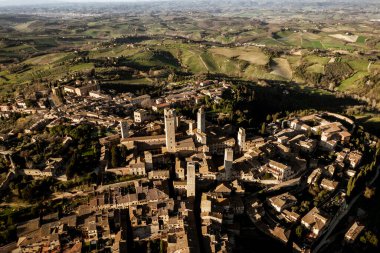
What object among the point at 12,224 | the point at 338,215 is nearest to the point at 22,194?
the point at 12,224

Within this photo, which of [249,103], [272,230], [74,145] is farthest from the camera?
[249,103]

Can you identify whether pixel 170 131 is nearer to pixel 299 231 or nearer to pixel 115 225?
pixel 115 225

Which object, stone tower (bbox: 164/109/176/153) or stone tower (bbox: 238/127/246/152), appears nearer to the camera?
stone tower (bbox: 164/109/176/153)

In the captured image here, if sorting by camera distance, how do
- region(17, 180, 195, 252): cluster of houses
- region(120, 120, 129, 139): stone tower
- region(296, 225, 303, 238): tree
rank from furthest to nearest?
1. region(120, 120, 129, 139): stone tower
2. region(296, 225, 303, 238): tree
3. region(17, 180, 195, 252): cluster of houses

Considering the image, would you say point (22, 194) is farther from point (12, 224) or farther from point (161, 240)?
point (161, 240)

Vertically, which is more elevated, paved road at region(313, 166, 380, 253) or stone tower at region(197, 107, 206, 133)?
stone tower at region(197, 107, 206, 133)

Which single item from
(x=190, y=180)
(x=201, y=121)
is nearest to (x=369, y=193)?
(x=201, y=121)

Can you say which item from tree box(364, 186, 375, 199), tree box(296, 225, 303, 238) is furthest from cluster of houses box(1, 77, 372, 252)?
tree box(364, 186, 375, 199)

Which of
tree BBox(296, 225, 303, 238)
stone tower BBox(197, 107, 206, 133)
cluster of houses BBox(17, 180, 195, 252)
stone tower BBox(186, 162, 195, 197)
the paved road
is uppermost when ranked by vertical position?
stone tower BBox(197, 107, 206, 133)

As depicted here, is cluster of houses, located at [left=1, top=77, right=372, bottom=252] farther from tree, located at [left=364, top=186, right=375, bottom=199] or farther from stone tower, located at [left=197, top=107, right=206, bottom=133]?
tree, located at [left=364, top=186, right=375, bottom=199]

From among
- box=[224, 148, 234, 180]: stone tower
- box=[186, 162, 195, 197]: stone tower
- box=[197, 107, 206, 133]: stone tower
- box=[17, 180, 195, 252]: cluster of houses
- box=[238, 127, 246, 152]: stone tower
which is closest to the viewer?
box=[17, 180, 195, 252]: cluster of houses

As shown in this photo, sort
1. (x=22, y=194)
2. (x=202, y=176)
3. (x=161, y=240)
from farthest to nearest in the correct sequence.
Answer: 1. (x=202, y=176)
2. (x=22, y=194)
3. (x=161, y=240)
